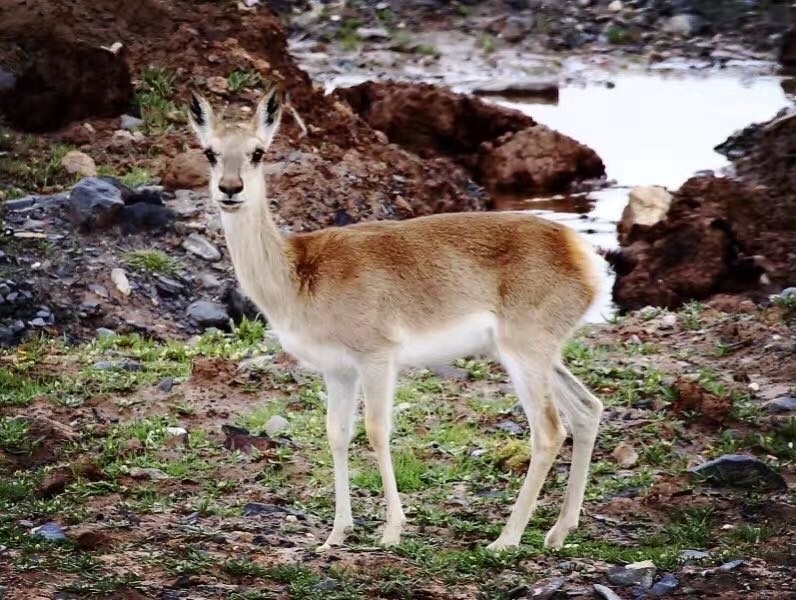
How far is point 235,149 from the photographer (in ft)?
26.3

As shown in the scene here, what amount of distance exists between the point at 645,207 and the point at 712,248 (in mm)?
2378

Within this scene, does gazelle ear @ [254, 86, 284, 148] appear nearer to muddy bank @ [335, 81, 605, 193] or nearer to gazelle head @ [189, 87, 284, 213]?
gazelle head @ [189, 87, 284, 213]

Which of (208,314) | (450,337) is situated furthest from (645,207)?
(450,337)

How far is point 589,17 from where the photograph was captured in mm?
26297

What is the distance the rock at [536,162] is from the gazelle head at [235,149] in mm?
8986

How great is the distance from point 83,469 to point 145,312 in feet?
11.2

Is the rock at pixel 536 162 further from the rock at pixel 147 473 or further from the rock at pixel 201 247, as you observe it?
the rock at pixel 147 473

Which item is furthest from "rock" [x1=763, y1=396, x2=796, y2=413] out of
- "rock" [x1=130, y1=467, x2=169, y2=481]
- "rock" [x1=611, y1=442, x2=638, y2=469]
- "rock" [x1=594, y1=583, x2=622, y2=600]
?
"rock" [x1=130, y1=467, x2=169, y2=481]

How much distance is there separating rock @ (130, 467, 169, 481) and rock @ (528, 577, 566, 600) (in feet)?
8.22

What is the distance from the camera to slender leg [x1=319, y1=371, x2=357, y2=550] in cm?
792

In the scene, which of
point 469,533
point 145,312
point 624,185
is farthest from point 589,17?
point 469,533

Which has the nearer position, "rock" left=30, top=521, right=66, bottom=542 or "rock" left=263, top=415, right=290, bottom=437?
"rock" left=30, top=521, right=66, bottom=542

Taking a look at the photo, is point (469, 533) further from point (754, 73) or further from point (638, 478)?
point (754, 73)

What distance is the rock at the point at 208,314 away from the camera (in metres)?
12.0
